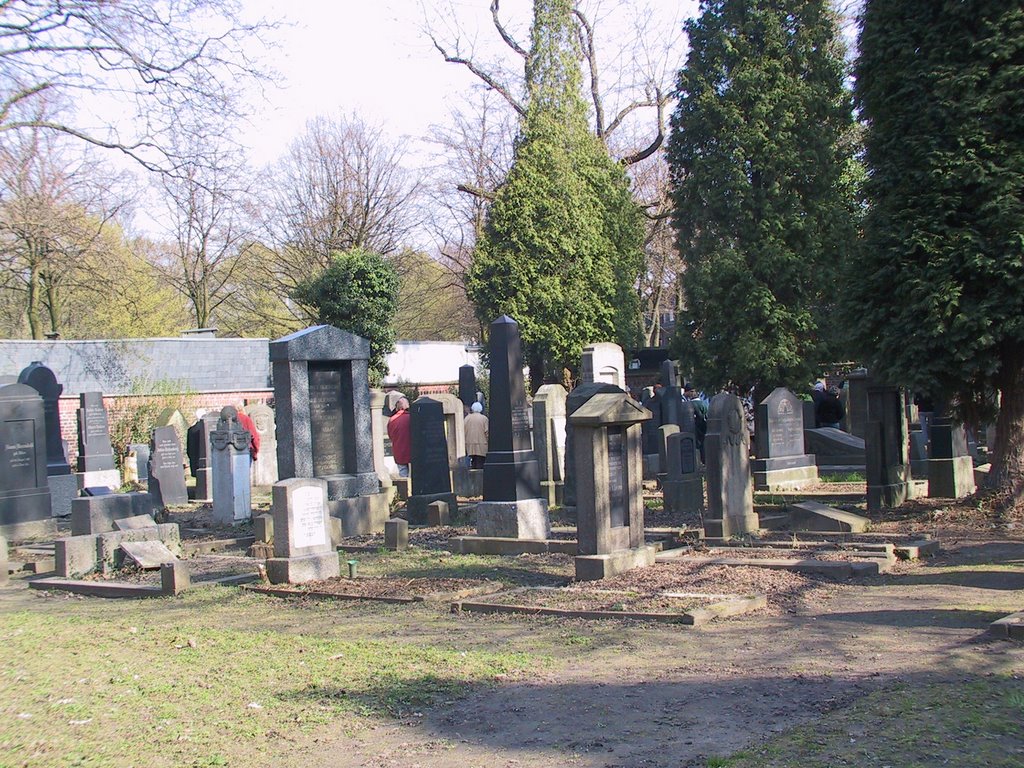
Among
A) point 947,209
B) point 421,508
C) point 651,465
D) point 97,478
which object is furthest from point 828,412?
point 97,478

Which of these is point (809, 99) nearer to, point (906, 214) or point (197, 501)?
point (906, 214)

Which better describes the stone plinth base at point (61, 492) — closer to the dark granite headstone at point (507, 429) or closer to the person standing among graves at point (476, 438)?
the person standing among graves at point (476, 438)

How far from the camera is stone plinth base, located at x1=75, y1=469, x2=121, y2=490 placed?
21625 millimetres

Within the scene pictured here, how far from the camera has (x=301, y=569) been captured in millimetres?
10961

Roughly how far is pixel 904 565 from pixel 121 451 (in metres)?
22.5

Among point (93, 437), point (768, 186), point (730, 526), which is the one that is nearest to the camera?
point (730, 526)

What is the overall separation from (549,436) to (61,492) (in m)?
9.29

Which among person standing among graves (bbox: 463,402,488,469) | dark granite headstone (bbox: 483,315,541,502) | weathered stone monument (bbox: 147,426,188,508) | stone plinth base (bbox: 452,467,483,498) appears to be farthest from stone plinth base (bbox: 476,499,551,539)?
weathered stone monument (bbox: 147,426,188,508)

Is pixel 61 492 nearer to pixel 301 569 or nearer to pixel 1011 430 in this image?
pixel 301 569

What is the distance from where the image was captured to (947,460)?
15750 millimetres

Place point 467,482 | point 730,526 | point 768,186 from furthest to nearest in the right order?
point 768,186 → point 467,482 → point 730,526

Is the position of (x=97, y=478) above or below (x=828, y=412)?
below

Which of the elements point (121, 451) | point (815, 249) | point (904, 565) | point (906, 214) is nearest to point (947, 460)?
point (906, 214)

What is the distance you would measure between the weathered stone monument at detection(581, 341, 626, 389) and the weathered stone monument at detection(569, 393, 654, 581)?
1090 cm
